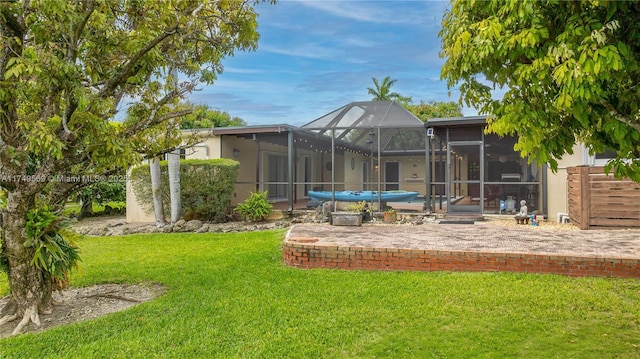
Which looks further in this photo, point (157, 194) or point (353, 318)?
point (157, 194)

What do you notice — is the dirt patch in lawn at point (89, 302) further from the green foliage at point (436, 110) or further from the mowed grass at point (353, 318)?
the green foliage at point (436, 110)

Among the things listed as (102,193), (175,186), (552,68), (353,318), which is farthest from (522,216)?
(102,193)

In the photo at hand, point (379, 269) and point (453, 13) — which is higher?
point (453, 13)

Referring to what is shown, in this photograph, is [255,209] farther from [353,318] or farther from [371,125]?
[353,318]

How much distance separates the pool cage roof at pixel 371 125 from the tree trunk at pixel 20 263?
9338 millimetres

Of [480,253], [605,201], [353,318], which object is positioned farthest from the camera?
[605,201]

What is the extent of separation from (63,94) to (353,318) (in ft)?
12.5

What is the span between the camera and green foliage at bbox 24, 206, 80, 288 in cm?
435

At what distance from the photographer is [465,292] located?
16.6 ft

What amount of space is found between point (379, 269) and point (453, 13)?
156 inches

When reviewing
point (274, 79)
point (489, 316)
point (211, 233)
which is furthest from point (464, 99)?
point (274, 79)

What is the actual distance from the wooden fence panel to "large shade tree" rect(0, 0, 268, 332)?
818 centimetres

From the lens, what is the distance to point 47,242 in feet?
14.6

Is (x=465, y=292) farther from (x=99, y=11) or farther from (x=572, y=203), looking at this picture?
(x=572, y=203)
